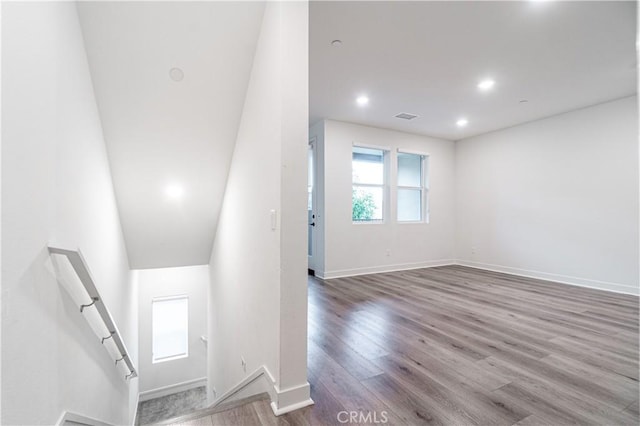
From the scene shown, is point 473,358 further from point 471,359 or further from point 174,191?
point 174,191

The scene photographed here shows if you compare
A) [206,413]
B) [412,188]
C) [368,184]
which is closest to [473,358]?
[206,413]

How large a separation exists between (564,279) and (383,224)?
313 cm

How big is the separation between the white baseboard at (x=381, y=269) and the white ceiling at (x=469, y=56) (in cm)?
286

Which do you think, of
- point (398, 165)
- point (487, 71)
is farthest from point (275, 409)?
point (398, 165)

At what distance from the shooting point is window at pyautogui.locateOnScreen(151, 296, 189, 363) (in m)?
6.25

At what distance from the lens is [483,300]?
370 cm

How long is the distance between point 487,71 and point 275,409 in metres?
4.03

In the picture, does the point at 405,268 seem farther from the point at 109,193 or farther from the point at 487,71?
the point at 109,193

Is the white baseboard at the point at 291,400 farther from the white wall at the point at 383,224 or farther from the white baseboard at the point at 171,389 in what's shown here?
the white baseboard at the point at 171,389

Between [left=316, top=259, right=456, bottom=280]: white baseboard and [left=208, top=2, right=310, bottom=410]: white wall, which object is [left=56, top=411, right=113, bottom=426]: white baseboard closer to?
[left=208, top=2, right=310, bottom=410]: white wall

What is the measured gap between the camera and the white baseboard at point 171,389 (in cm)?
582

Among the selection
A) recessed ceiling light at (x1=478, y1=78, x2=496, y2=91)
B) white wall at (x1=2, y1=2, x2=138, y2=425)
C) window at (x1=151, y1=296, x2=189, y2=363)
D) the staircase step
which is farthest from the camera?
window at (x1=151, y1=296, x2=189, y2=363)

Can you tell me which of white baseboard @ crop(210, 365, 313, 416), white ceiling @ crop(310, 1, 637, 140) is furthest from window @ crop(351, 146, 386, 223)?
white baseboard @ crop(210, 365, 313, 416)

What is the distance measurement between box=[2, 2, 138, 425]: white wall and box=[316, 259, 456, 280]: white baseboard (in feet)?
11.3
